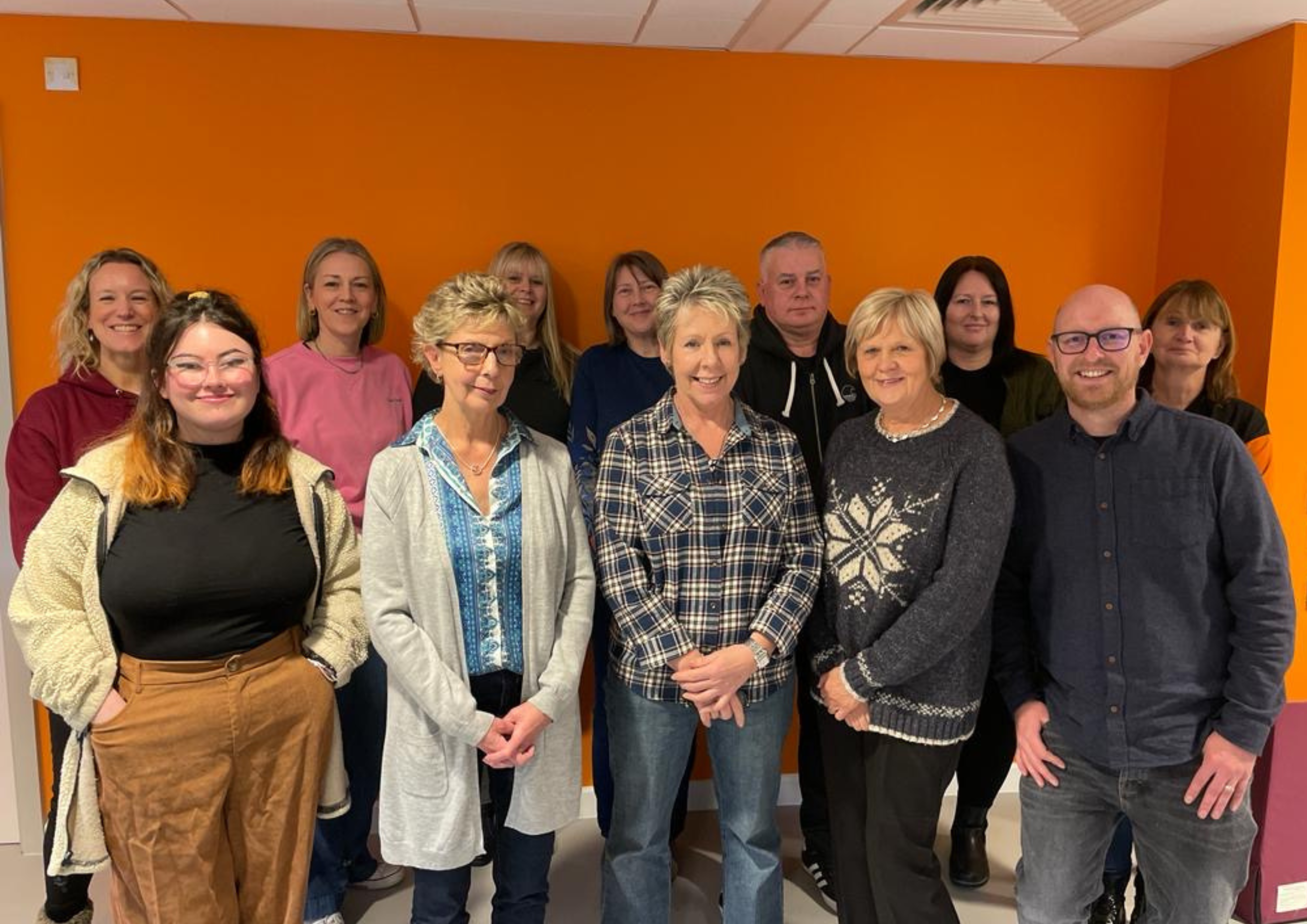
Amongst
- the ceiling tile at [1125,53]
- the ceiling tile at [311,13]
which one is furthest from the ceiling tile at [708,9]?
the ceiling tile at [1125,53]

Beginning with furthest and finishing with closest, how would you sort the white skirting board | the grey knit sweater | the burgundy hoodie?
the white skirting board → the burgundy hoodie → the grey knit sweater

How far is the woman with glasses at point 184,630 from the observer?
184 centimetres

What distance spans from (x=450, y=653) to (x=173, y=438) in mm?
733

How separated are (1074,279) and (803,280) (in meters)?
1.52

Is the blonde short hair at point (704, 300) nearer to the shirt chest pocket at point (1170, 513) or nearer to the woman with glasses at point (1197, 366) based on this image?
the shirt chest pocket at point (1170, 513)

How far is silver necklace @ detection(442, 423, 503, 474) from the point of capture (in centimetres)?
205

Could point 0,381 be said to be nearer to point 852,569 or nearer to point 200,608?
point 200,608

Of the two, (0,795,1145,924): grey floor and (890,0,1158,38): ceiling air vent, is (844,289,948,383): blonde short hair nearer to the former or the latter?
(890,0,1158,38): ceiling air vent

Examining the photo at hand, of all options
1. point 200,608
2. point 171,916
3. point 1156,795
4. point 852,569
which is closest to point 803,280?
point 852,569

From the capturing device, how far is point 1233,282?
10.3 ft

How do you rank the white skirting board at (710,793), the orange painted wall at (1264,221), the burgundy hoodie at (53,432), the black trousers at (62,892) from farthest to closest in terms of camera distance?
1. the white skirting board at (710,793)
2. the orange painted wall at (1264,221)
3. the black trousers at (62,892)
4. the burgundy hoodie at (53,432)

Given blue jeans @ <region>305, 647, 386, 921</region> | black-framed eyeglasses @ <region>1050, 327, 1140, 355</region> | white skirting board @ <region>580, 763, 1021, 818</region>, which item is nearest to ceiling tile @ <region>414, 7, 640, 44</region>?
black-framed eyeglasses @ <region>1050, 327, 1140, 355</region>

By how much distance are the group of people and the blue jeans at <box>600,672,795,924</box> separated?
0.4 inches

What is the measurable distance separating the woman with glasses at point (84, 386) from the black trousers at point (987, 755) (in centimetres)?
261
